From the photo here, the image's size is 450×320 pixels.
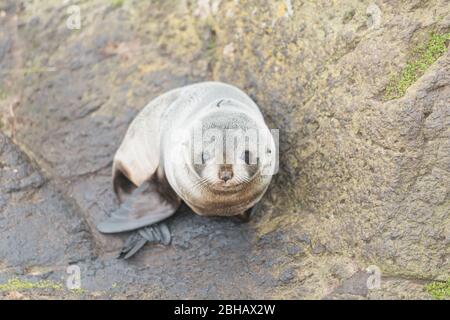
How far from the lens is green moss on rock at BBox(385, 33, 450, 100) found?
202 inches

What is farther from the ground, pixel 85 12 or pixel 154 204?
pixel 85 12

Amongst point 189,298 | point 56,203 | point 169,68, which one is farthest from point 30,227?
point 169,68

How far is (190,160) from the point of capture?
5.16 metres

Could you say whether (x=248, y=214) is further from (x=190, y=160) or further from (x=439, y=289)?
(x=439, y=289)

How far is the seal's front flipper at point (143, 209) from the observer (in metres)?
5.92

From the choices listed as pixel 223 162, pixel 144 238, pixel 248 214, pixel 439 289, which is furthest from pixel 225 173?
pixel 439 289

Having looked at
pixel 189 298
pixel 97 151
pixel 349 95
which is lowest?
pixel 189 298

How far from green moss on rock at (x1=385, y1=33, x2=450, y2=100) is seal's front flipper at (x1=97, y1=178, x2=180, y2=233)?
1884mm

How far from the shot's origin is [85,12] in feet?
24.2

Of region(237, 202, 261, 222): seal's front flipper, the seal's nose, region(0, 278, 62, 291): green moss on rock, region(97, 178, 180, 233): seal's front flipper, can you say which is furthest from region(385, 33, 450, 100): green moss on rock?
region(0, 278, 62, 291): green moss on rock

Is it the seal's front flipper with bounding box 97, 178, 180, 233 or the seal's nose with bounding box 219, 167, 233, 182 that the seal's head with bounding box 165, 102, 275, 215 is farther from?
the seal's front flipper with bounding box 97, 178, 180, 233

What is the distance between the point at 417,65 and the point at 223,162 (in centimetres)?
149

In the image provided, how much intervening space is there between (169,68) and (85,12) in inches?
42.1
